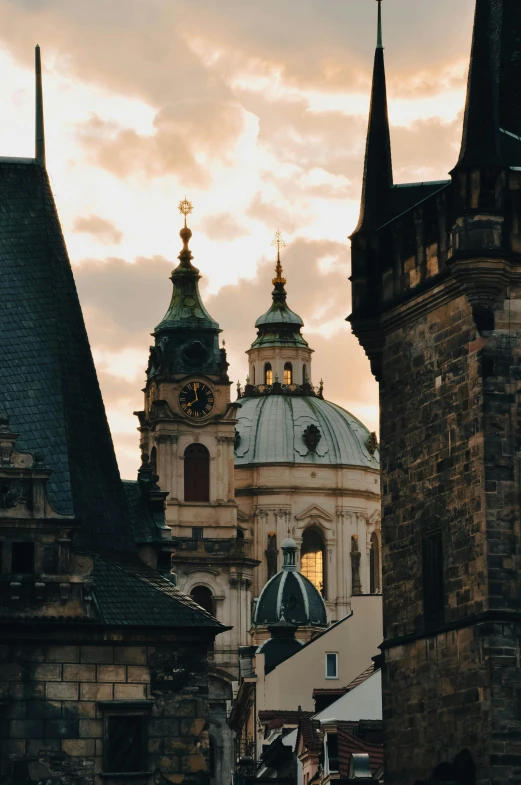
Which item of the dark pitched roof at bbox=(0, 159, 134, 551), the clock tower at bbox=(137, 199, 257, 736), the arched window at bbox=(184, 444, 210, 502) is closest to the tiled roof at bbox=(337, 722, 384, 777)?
the dark pitched roof at bbox=(0, 159, 134, 551)

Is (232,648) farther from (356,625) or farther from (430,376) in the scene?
(430,376)

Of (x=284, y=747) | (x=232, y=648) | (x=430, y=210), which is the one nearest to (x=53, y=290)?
(x=430, y=210)

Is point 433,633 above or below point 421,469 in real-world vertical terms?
below

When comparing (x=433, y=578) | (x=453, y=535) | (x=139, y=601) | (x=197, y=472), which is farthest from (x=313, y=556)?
(x=453, y=535)

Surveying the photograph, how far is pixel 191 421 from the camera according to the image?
169 m

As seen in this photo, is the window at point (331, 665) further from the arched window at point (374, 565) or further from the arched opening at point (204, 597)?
the arched window at point (374, 565)

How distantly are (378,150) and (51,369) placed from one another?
8813mm

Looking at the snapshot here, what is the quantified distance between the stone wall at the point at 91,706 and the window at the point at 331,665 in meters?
58.7

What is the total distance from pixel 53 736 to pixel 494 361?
39.0 feet

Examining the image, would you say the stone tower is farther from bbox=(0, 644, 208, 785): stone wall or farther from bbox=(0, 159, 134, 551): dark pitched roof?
bbox=(0, 159, 134, 551): dark pitched roof

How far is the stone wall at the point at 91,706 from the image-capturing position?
5419 cm

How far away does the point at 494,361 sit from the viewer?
52.4m

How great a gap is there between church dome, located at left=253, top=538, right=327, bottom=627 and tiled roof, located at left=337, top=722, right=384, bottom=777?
70687mm

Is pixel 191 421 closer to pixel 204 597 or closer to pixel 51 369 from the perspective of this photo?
pixel 204 597
